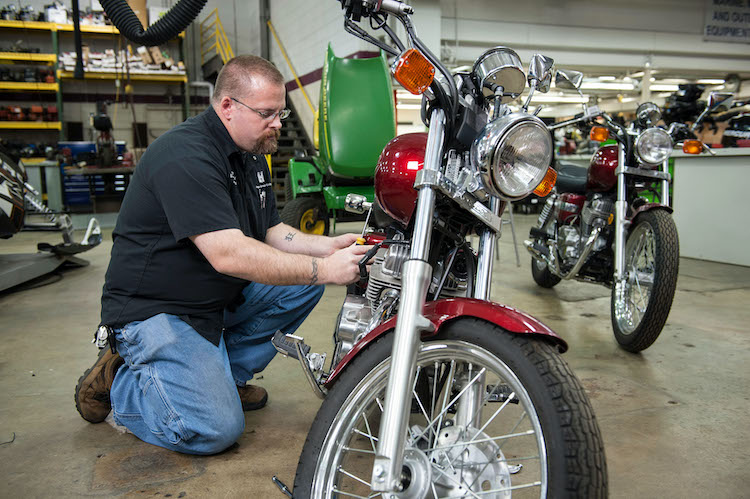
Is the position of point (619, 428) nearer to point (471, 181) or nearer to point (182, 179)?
point (471, 181)

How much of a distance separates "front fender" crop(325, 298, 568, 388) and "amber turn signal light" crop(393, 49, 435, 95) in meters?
0.42

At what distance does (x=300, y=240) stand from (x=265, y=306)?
26 cm

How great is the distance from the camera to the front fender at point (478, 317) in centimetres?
102

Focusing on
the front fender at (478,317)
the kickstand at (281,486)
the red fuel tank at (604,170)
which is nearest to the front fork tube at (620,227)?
the red fuel tank at (604,170)

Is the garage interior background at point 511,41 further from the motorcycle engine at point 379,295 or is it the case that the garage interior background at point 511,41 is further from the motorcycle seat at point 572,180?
the motorcycle engine at point 379,295

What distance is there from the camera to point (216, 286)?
68.2 inches

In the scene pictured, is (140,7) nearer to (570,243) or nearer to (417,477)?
(570,243)

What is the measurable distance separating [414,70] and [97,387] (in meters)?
1.51

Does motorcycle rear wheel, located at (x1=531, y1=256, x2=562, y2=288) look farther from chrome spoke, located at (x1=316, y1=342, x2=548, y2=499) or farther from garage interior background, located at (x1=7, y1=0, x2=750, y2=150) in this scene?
garage interior background, located at (x1=7, y1=0, x2=750, y2=150)

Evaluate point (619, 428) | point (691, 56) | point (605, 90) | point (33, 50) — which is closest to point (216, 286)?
point (619, 428)

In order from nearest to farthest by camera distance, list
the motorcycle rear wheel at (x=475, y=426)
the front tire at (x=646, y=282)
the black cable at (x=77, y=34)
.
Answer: the motorcycle rear wheel at (x=475, y=426) → the front tire at (x=646, y=282) → the black cable at (x=77, y=34)

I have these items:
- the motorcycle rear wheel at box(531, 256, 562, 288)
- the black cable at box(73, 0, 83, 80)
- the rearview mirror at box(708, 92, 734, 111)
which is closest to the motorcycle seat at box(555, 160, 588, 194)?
the motorcycle rear wheel at box(531, 256, 562, 288)

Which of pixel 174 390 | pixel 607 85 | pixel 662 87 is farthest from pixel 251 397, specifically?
pixel 662 87

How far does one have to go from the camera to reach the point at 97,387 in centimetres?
186
